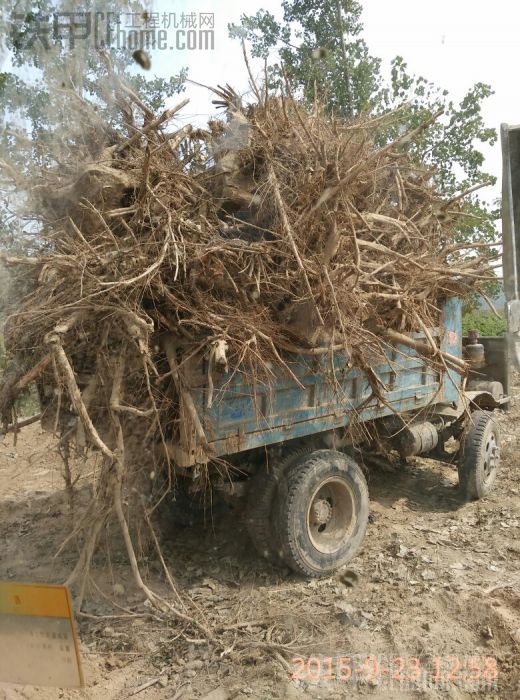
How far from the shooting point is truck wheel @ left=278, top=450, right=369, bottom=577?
361 cm

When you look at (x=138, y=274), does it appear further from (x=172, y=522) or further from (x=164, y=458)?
(x=172, y=522)

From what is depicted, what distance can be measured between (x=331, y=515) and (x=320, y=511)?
228mm

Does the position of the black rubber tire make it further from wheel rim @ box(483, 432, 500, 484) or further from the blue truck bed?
wheel rim @ box(483, 432, 500, 484)

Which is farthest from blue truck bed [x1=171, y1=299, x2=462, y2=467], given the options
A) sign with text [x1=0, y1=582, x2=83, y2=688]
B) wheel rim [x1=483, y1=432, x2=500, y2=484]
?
sign with text [x1=0, y1=582, x2=83, y2=688]

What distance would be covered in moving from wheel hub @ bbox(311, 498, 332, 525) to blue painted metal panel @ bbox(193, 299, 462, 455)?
1.65 feet

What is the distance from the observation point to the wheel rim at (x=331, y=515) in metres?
3.84

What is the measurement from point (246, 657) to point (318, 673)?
0.37 metres

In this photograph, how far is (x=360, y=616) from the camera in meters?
3.27

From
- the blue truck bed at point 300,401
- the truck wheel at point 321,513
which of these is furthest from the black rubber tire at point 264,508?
the blue truck bed at point 300,401

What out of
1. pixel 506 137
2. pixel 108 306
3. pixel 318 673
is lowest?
pixel 318 673

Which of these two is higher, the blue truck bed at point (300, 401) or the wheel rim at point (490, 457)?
the blue truck bed at point (300, 401)

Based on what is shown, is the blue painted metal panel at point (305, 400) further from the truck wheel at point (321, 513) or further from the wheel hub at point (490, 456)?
the wheel hub at point (490, 456)

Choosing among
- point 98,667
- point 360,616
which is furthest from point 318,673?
point 98,667

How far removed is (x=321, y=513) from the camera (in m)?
3.88
